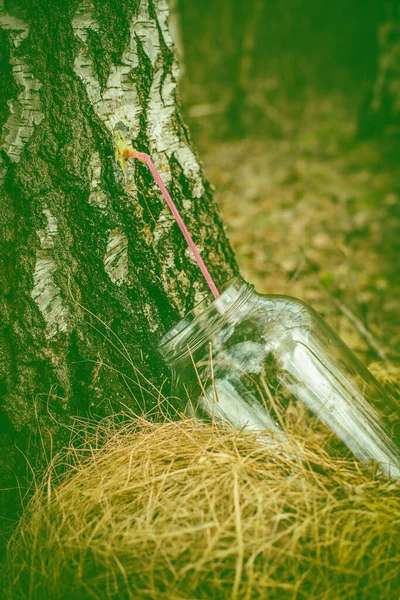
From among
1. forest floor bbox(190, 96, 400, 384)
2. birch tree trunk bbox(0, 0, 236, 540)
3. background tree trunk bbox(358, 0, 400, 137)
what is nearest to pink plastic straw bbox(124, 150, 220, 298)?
birch tree trunk bbox(0, 0, 236, 540)

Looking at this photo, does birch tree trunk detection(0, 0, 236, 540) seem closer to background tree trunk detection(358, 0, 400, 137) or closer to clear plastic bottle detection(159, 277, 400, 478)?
clear plastic bottle detection(159, 277, 400, 478)

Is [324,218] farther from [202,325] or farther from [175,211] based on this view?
[202,325]

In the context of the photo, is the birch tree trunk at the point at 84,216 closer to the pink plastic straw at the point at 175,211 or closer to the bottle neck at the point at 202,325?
the pink plastic straw at the point at 175,211

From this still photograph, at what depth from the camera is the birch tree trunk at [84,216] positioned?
1235 millimetres

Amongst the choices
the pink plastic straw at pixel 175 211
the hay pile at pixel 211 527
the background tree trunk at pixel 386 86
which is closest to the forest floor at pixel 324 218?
the background tree trunk at pixel 386 86

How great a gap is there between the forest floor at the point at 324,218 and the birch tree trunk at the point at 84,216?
0.37 m

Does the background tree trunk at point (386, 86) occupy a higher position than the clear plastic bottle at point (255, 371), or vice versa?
the background tree trunk at point (386, 86)

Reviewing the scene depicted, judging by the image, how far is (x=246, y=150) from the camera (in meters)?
4.86

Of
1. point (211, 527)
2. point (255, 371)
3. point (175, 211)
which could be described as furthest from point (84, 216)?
point (211, 527)

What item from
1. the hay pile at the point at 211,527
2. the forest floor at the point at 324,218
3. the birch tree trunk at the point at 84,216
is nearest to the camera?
the hay pile at the point at 211,527

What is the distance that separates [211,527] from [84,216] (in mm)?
828

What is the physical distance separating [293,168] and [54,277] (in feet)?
10.9

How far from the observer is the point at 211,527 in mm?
1036

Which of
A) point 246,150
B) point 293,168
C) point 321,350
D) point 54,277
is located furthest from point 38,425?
point 246,150
